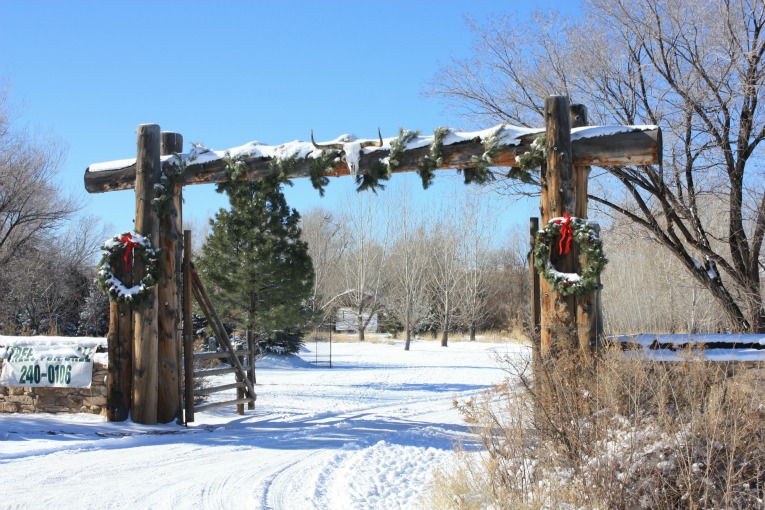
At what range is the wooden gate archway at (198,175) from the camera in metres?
8.07

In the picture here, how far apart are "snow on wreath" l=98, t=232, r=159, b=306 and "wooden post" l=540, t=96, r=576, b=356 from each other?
207 inches

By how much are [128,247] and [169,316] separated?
1.12 m

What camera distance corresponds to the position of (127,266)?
932cm

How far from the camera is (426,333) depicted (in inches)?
1745

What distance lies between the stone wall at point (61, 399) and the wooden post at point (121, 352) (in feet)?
0.91

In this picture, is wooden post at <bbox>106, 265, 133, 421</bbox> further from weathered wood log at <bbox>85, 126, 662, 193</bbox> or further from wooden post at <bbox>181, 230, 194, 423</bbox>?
weathered wood log at <bbox>85, 126, 662, 193</bbox>

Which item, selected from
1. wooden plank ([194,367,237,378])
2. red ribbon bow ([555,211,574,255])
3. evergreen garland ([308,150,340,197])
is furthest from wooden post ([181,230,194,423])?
red ribbon bow ([555,211,574,255])

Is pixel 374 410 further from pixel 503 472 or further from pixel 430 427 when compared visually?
pixel 503 472

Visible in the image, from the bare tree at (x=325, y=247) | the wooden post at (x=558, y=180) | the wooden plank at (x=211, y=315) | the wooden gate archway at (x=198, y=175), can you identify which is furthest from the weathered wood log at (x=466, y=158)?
the bare tree at (x=325, y=247)

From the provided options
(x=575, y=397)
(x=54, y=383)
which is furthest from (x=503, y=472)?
(x=54, y=383)

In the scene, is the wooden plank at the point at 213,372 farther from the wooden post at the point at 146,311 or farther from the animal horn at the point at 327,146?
the animal horn at the point at 327,146

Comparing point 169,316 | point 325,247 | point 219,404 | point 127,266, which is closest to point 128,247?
point 127,266

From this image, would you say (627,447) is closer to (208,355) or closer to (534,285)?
(534,285)

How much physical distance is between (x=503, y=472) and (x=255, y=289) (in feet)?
47.5
